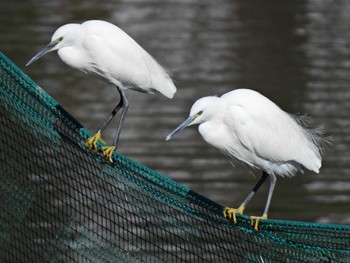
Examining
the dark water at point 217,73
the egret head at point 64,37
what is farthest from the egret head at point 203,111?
the dark water at point 217,73

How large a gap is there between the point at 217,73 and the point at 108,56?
4.84 m

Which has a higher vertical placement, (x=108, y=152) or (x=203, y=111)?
(x=203, y=111)

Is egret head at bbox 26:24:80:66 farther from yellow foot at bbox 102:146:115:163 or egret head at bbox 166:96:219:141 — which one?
egret head at bbox 166:96:219:141

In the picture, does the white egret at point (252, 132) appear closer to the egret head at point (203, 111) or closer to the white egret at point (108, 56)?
the egret head at point (203, 111)

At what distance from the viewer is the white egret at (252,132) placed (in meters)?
3.90

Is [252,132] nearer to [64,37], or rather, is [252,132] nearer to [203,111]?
[203,111]

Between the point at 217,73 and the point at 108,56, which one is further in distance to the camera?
the point at 217,73

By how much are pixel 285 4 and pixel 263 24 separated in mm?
873

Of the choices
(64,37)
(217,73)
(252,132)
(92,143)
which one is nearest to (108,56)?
Answer: (64,37)

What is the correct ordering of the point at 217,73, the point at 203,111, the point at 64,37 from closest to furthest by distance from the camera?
the point at 203,111
the point at 64,37
the point at 217,73

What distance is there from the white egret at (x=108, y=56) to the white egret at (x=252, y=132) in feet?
1.13

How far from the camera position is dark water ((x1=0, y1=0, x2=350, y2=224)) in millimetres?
6883

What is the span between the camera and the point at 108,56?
4203mm

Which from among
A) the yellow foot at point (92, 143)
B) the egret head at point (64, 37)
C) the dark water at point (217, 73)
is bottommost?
the dark water at point (217, 73)
